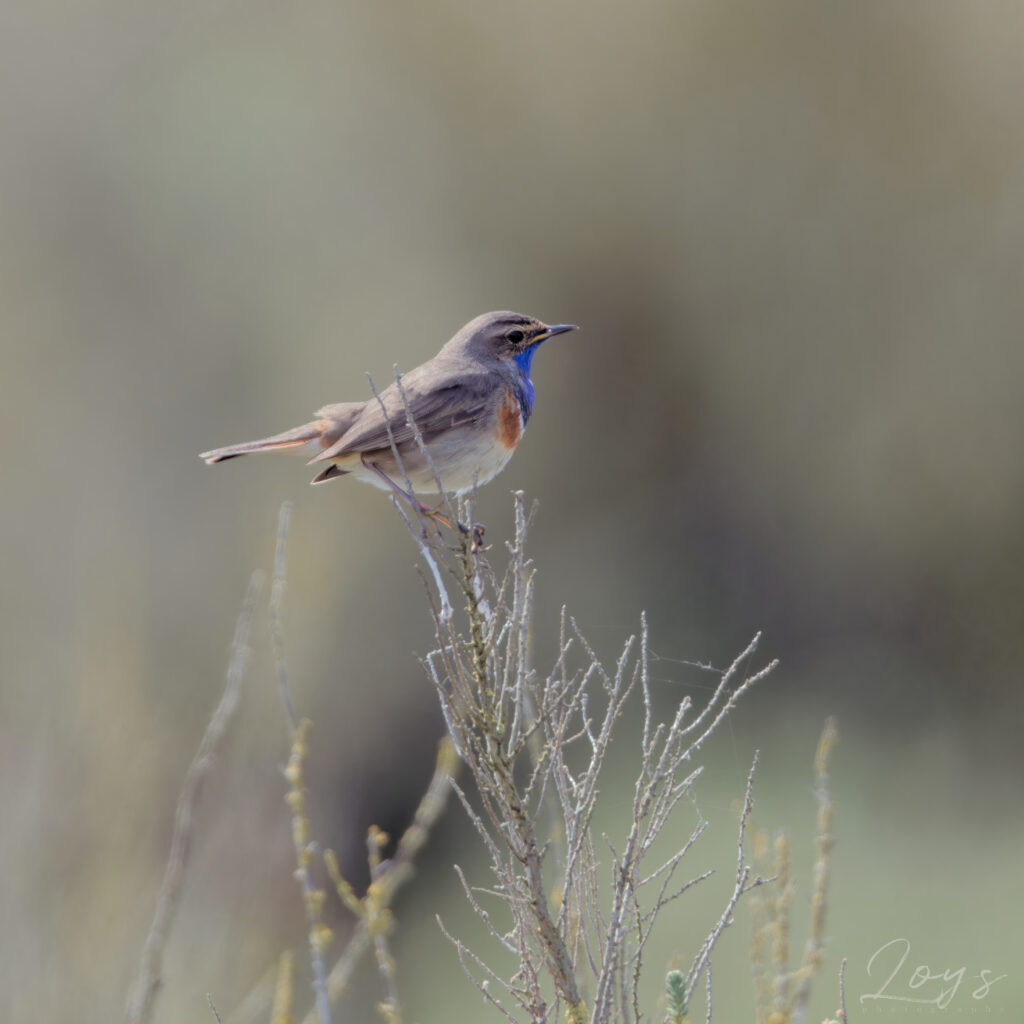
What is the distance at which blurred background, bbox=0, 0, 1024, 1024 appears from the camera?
1271cm

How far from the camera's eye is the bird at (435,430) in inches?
203

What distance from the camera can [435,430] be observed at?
5230 millimetres

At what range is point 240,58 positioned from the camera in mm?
15250

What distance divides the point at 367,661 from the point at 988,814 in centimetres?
587

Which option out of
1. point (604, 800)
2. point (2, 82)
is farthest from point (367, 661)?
point (2, 82)

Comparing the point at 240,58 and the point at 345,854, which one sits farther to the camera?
the point at 240,58

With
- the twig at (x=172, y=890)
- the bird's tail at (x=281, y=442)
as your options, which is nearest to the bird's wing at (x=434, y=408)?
the bird's tail at (x=281, y=442)

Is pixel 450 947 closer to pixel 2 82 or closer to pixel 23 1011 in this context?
pixel 23 1011

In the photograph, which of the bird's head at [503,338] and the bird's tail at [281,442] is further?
the bird's head at [503,338]
